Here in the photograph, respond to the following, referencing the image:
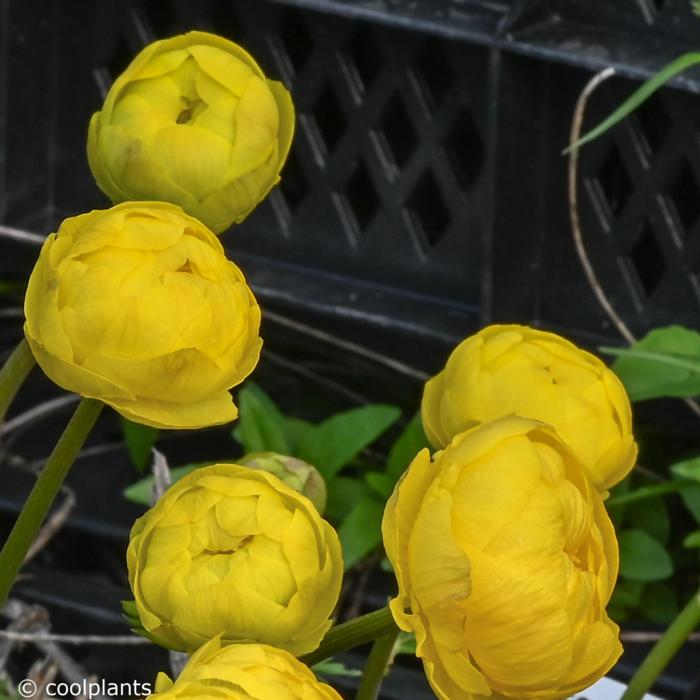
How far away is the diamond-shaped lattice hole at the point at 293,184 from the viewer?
101 cm

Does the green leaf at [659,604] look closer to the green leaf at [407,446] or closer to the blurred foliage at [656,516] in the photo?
the blurred foliage at [656,516]

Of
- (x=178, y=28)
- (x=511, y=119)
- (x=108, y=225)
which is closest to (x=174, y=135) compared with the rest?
(x=108, y=225)

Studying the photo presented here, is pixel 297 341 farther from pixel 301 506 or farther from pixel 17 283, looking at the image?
pixel 301 506

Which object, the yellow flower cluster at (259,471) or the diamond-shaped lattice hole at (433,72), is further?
the diamond-shaped lattice hole at (433,72)

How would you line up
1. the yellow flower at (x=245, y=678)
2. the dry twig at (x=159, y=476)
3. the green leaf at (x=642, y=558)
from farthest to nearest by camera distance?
the green leaf at (x=642, y=558) < the dry twig at (x=159, y=476) < the yellow flower at (x=245, y=678)

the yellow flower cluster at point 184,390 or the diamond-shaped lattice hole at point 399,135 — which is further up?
the yellow flower cluster at point 184,390

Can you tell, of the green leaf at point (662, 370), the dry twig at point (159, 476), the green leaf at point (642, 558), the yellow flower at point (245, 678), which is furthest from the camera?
the green leaf at point (642, 558)

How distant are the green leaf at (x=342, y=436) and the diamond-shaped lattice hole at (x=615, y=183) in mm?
180

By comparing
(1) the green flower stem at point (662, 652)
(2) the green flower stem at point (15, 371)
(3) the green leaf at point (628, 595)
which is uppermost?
(2) the green flower stem at point (15, 371)

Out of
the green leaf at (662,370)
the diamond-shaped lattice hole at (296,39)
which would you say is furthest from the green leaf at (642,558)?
the diamond-shaped lattice hole at (296,39)

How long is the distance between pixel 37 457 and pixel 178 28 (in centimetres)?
Answer: 31

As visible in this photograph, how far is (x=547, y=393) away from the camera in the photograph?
430 millimetres

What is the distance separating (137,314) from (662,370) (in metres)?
0.48

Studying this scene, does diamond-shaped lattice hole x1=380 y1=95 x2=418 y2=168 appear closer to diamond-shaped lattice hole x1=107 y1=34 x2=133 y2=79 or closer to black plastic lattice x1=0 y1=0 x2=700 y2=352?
black plastic lattice x1=0 y1=0 x2=700 y2=352
